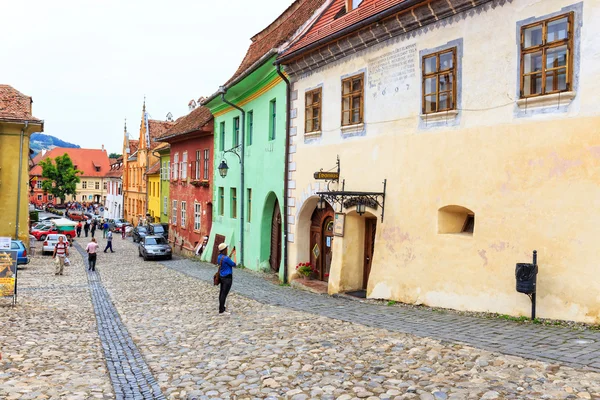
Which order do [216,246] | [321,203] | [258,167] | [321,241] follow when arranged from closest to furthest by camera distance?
[321,203] < [321,241] < [258,167] < [216,246]

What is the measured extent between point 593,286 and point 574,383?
3.10 meters

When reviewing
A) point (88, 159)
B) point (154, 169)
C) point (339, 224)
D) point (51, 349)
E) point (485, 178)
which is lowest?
point (51, 349)

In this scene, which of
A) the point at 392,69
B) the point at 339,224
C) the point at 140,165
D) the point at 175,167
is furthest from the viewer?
the point at 140,165

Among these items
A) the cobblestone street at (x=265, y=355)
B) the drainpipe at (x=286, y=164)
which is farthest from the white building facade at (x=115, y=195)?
the cobblestone street at (x=265, y=355)

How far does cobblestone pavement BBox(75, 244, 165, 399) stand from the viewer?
7.46m

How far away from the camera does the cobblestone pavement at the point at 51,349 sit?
291 inches

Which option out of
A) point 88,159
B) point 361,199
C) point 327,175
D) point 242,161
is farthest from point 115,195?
point 361,199

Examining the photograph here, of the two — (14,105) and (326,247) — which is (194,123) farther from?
(326,247)

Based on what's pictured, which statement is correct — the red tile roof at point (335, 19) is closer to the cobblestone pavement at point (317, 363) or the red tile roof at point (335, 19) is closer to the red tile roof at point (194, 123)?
the cobblestone pavement at point (317, 363)

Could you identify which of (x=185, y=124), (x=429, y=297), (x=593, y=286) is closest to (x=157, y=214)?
(x=185, y=124)

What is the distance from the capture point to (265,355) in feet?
28.7

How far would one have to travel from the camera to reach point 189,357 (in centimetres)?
903

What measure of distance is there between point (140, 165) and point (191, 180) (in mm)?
23972

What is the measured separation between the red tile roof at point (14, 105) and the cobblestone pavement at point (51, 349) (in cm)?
1459
